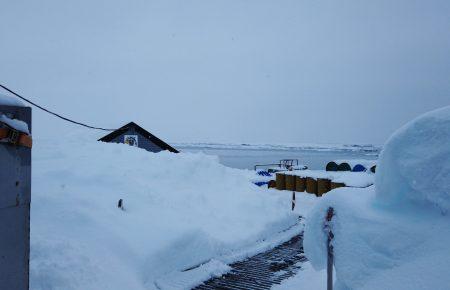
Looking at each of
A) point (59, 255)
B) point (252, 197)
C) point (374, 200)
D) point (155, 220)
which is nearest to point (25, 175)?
point (59, 255)

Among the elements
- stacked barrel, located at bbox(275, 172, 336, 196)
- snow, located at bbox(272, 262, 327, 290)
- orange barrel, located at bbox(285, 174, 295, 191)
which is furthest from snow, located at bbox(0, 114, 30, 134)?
orange barrel, located at bbox(285, 174, 295, 191)

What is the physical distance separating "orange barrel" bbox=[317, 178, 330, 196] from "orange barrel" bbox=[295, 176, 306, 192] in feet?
4.30

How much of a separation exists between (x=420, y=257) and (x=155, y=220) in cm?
687

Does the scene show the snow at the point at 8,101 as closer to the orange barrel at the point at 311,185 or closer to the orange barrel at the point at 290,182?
the orange barrel at the point at 311,185

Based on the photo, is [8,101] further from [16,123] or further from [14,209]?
[14,209]

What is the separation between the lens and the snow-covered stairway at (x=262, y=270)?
23.6ft

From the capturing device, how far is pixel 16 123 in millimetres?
4039

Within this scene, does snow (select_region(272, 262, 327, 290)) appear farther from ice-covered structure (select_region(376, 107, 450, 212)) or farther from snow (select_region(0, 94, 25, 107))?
snow (select_region(0, 94, 25, 107))

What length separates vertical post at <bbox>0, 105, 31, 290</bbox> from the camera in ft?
12.8

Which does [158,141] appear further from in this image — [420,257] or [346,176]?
[420,257]

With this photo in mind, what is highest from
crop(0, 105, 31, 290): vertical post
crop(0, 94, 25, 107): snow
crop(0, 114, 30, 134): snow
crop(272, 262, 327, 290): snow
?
crop(0, 94, 25, 107): snow

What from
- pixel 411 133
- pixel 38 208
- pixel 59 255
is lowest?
pixel 59 255

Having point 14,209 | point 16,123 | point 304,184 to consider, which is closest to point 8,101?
point 16,123

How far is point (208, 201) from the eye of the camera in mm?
11641
